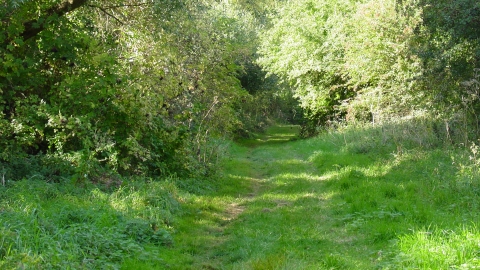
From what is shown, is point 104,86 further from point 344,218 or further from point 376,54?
point 376,54

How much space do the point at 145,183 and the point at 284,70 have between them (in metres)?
21.2

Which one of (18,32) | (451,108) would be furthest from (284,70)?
(18,32)

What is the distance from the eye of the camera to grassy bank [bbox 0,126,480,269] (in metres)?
6.21

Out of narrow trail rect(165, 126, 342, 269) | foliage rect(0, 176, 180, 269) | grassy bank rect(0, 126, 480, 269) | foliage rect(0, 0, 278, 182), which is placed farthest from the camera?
foliage rect(0, 0, 278, 182)

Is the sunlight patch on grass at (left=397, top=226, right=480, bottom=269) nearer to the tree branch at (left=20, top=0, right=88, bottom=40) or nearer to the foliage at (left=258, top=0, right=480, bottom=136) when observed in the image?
the foliage at (left=258, top=0, right=480, bottom=136)

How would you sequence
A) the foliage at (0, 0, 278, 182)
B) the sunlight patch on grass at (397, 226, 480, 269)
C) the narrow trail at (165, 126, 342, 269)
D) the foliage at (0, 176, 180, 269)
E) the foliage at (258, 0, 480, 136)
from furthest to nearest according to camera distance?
1. the foliage at (258, 0, 480, 136)
2. the foliage at (0, 0, 278, 182)
3. the narrow trail at (165, 126, 342, 269)
4. the sunlight patch on grass at (397, 226, 480, 269)
5. the foliage at (0, 176, 180, 269)

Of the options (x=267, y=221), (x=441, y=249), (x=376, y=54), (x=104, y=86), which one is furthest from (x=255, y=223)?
(x=376, y=54)

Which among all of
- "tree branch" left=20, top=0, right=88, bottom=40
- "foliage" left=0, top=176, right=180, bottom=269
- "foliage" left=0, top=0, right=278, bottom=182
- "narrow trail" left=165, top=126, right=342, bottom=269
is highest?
A: "tree branch" left=20, top=0, right=88, bottom=40

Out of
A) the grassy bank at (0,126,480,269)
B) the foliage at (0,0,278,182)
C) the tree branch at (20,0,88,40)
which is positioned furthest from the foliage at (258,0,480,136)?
the tree branch at (20,0,88,40)

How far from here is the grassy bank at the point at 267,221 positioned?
6.21m

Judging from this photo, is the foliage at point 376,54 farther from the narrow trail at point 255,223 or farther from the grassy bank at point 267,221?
the narrow trail at point 255,223

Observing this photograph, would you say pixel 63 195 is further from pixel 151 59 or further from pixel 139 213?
pixel 151 59

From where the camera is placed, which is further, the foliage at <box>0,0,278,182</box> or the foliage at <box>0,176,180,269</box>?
the foliage at <box>0,0,278,182</box>

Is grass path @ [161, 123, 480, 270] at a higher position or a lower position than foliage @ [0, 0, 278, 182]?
lower
